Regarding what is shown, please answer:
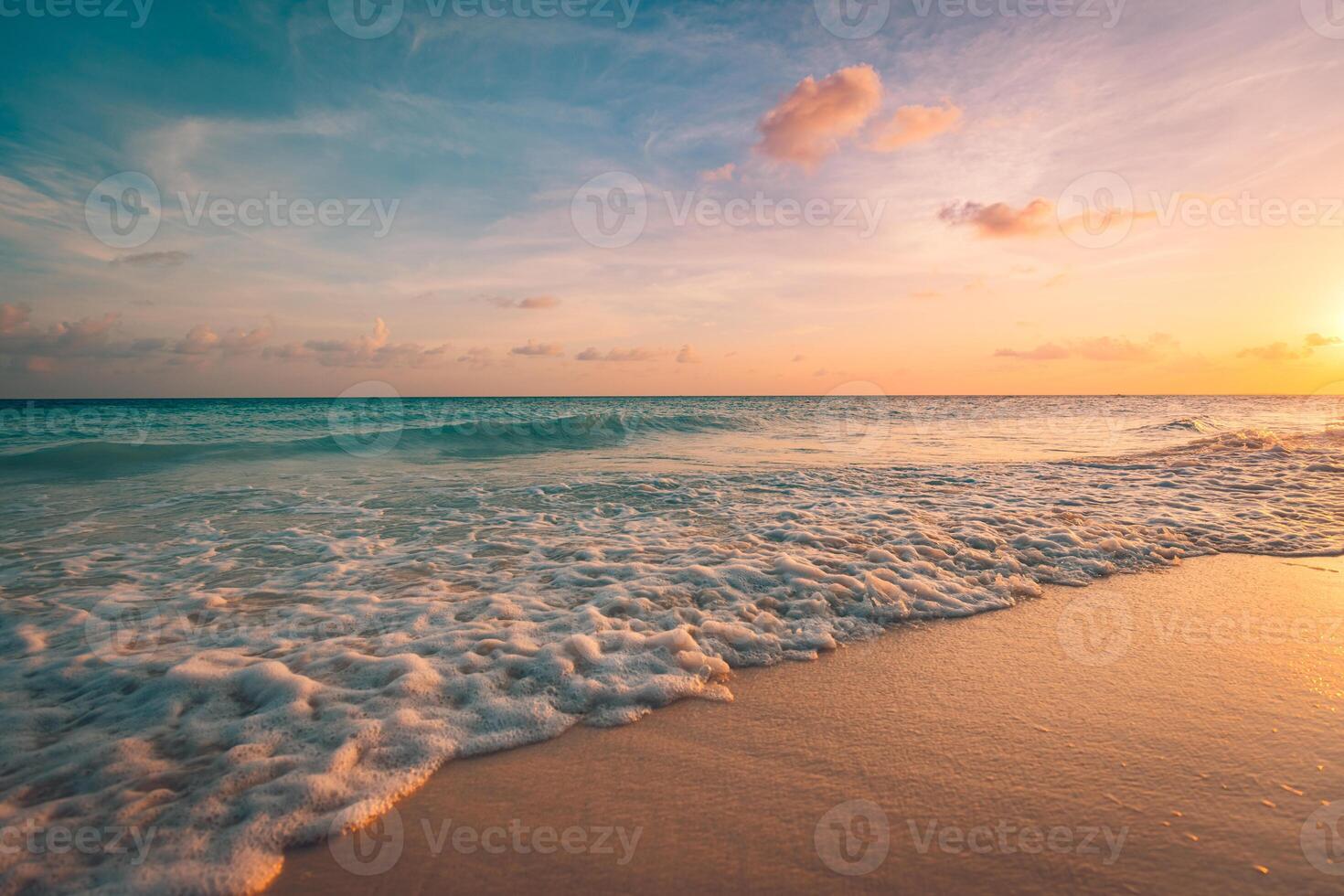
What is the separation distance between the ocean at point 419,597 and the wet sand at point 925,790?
0.34 metres

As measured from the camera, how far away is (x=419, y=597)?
4848 mm

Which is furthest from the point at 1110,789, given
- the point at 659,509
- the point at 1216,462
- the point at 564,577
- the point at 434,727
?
the point at 1216,462

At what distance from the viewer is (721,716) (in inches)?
123

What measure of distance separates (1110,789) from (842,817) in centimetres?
114

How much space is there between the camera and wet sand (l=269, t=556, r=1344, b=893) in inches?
82.5

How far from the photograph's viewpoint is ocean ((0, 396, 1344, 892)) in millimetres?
2564

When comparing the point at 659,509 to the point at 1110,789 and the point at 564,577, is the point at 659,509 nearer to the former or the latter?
the point at 564,577

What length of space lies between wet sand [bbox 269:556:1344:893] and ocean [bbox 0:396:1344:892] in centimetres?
Answer: 34

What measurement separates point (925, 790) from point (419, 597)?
3.91 metres

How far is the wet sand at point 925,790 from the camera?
6.88 ft

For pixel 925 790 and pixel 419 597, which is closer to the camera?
pixel 925 790

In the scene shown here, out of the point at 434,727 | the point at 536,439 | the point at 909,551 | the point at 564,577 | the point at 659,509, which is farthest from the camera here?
the point at 536,439

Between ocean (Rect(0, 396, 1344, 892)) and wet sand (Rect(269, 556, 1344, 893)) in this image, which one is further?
ocean (Rect(0, 396, 1344, 892))

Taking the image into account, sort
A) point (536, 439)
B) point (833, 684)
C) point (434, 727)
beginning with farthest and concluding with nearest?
point (536, 439) < point (833, 684) < point (434, 727)
